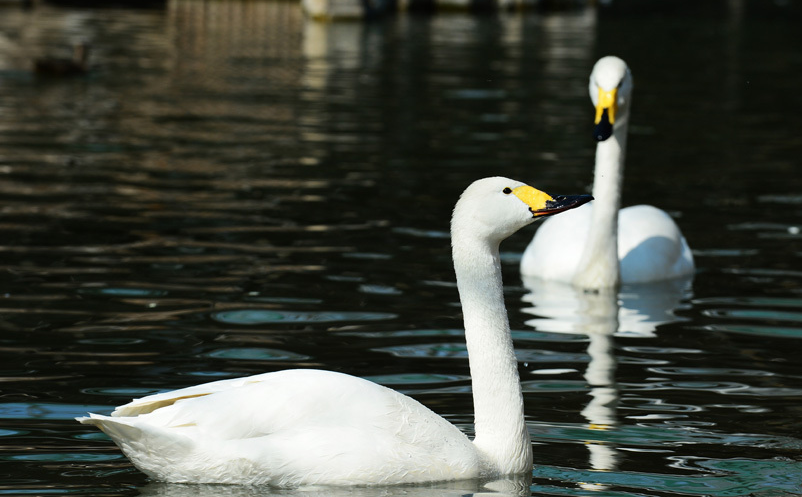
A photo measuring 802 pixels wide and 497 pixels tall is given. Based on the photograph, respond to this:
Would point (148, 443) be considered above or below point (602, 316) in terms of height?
above

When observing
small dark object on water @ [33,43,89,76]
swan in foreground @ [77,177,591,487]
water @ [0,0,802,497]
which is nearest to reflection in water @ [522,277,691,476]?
water @ [0,0,802,497]

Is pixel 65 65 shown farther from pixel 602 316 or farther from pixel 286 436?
pixel 286 436

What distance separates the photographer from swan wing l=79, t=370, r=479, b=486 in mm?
5238

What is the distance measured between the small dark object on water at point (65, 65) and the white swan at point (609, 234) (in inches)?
642

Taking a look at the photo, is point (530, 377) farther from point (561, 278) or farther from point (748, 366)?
point (561, 278)

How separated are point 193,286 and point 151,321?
0.99m

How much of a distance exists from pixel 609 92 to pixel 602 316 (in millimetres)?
1547

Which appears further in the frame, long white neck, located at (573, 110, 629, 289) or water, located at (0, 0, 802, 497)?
long white neck, located at (573, 110, 629, 289)

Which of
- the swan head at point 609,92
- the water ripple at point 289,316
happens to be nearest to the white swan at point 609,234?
the swan head at point 609,92

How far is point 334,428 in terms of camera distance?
5312 mm

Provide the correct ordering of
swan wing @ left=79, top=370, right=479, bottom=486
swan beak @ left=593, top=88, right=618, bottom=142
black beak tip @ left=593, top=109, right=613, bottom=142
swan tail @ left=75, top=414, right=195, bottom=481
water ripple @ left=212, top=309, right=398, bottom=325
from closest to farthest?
swan tail @ left=75, top=414, right=195, bottom=481, swan wing @ left=79, top=370, right=479, bottom=486, water ripple @ left=212, top=309, right=398, bottom=325, black beak tip @ left=593, top=109, right=613, bottom=142, swan beak @ left=593, top=88, right=618, bottom=142

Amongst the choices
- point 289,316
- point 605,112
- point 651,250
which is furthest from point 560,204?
point 651,250

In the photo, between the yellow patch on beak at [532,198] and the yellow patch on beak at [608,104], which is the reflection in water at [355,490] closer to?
the yellow patch on beak at [532,198]

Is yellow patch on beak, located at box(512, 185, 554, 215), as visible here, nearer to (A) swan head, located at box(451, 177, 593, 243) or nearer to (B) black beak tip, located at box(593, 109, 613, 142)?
(A) swan head, located at box(451, 177, 593, 243)
